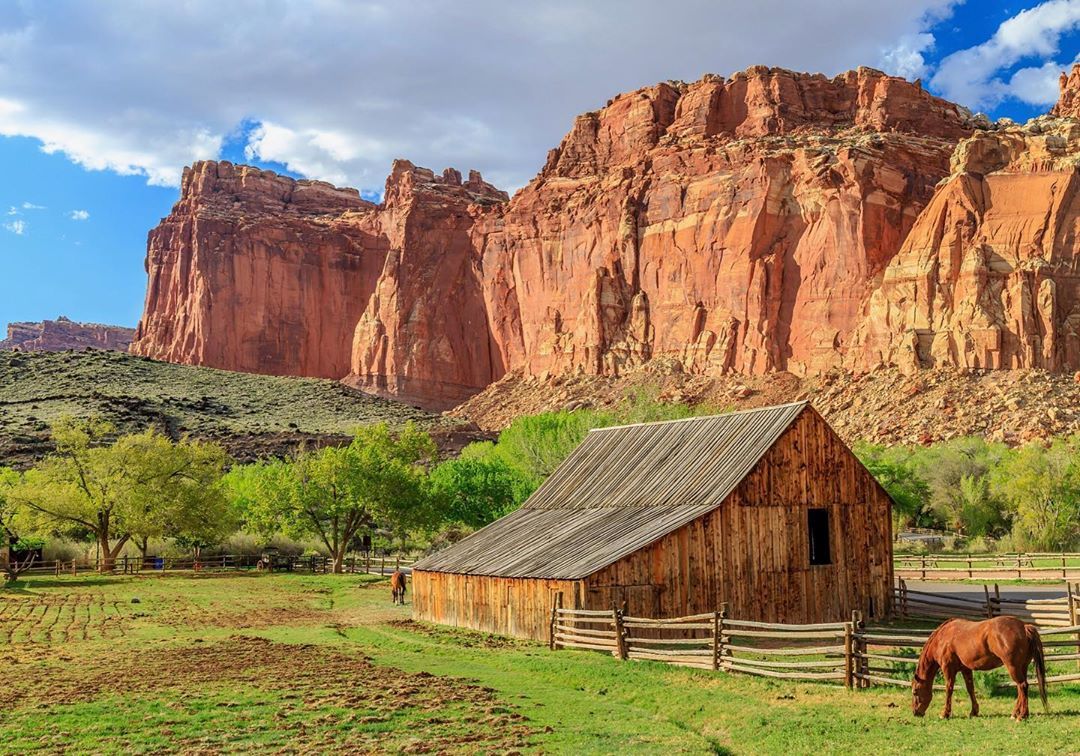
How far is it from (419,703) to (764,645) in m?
8.44

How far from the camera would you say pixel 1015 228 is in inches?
3413

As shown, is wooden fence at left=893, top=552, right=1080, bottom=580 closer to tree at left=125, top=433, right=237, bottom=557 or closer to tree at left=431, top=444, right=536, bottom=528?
tree at left=431, top=444, right=536, bottom=528

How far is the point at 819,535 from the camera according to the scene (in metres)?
25.0

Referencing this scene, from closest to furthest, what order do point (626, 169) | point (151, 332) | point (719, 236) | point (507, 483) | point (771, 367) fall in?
point (507, 483)
point (771, 367)
point (719, 236)
point (626, 169)
point (151, 332)

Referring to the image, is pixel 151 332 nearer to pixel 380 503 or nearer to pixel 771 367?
pixel 771 367

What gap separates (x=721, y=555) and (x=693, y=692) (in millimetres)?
7064

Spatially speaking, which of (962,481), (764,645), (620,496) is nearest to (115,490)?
(620,496)

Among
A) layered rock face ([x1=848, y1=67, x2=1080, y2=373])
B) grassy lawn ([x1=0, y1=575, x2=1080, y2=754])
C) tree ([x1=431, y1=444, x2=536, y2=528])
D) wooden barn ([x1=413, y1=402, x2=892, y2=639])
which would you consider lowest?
grassy lawn ([x1=0, y1=575, x2=1080, y2=754])

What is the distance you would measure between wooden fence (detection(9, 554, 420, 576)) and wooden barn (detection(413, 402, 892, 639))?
21477mm

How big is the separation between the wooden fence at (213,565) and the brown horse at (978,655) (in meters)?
34.7

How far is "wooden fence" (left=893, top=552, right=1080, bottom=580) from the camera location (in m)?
36.1

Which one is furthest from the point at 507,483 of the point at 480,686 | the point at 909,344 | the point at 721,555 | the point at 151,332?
the point at 151,332

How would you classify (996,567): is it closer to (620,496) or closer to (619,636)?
(620,496)

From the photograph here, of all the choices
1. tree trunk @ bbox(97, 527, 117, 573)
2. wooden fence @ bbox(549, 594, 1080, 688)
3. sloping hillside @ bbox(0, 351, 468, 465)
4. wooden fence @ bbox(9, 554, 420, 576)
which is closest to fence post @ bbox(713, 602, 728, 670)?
wooden fence @ bbox(549, 594, 1080, 688)
